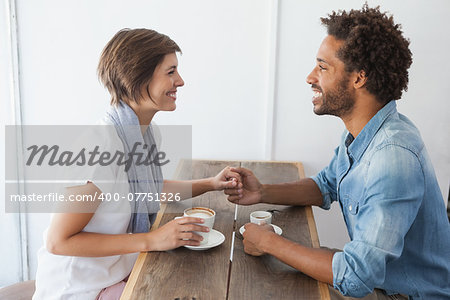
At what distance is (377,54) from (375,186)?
1.38 feet

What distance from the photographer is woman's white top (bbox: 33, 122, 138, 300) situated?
145 centimetres

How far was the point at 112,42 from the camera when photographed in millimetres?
1564

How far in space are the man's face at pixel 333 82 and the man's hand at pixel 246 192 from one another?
41 centimetres

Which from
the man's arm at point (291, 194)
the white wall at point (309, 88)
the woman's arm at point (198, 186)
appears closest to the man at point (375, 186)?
the man's arm at point (291, 194)

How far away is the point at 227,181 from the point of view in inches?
72.1

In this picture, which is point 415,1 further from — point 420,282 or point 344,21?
point 420,282

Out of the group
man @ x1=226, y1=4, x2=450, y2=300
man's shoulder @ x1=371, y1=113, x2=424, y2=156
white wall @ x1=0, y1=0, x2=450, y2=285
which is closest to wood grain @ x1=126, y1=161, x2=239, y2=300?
man @ x1=226, y1=4, x2=450, y2=300

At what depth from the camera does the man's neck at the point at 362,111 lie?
1466 millimetres

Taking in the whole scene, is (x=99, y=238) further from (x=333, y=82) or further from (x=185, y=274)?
(x=333, y=82)

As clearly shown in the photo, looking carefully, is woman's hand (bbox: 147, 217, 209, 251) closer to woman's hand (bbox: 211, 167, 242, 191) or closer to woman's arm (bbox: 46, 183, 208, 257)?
woman's arm (bbox: 46, 183, 208, 257)

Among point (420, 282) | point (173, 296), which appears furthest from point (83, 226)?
point (420, 282)

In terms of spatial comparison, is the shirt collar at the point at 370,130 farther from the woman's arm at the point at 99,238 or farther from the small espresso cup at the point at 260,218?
the woman's arm at the point at 99,238

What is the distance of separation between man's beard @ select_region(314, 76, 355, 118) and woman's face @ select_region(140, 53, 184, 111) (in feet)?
1.71

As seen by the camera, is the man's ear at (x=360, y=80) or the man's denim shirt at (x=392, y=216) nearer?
the man's denim shirt at (x=392, y=216)
